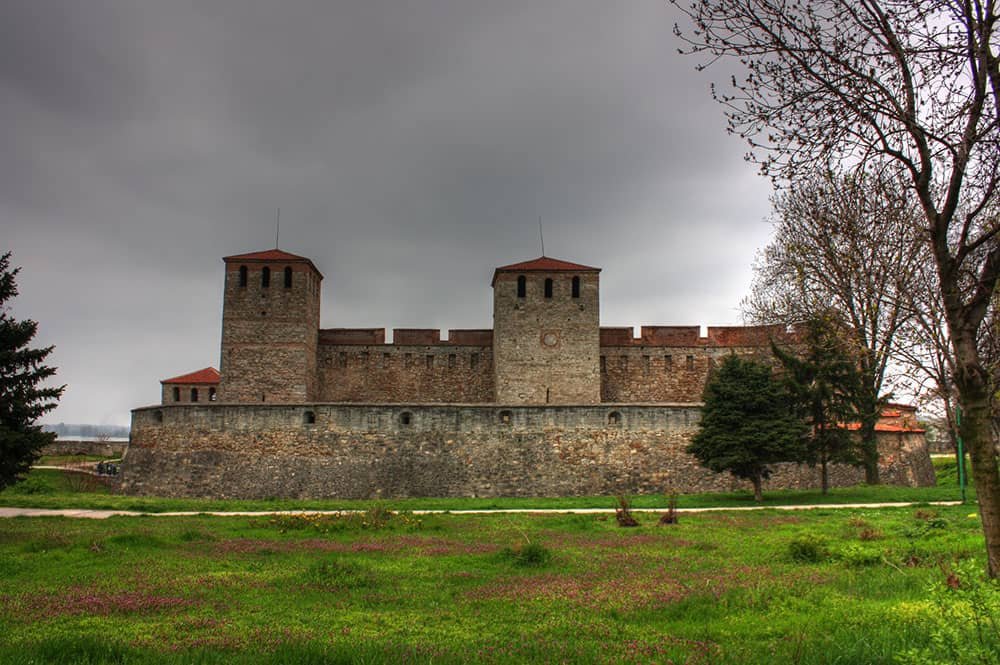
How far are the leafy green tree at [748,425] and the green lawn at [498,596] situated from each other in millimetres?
7112

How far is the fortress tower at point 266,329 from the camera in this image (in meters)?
33.6

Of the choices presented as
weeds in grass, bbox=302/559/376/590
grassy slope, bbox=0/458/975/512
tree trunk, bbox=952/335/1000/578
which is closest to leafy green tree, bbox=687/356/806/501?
grassy slope, bbox=0/458/975/512

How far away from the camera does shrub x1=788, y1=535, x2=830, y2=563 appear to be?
9786 millimetres

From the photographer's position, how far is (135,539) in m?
11.4

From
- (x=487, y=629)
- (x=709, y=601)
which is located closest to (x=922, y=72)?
(x=709, y=601)

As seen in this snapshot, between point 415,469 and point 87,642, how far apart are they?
1977 cm

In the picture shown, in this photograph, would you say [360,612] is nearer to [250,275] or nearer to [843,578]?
[843,578]

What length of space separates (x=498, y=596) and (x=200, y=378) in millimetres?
42475

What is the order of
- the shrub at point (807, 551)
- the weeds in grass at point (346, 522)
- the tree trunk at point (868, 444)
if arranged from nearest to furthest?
the shrub at point (807, 551) < the weeds in grass at point (346, 522) < the tree trunk at point (868, 444)

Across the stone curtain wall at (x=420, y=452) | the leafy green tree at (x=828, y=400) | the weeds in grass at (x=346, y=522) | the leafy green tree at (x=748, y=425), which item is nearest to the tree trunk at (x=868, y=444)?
the leafy green tree at (x=828, y=400)

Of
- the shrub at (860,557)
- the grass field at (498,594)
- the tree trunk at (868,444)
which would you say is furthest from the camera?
the tree trunk at (868,444)

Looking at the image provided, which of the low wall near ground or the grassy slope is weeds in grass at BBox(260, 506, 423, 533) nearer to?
the grassy slope

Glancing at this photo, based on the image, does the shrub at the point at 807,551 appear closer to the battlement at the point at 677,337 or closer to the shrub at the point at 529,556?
the shrub at the point at 529,556

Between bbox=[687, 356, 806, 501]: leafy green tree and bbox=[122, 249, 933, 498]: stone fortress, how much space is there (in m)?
3.04
